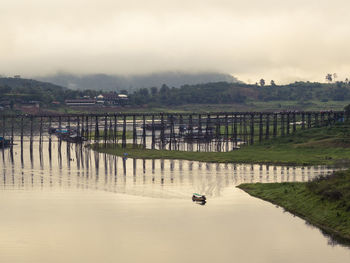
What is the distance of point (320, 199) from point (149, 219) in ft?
Answer: 47.9

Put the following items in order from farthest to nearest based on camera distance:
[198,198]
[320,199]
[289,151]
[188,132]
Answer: [188,132], [289,151], [198,198], [320,199]

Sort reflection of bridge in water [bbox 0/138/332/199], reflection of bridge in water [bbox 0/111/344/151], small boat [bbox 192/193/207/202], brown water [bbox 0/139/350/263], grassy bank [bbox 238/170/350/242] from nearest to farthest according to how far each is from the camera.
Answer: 1. brown water [bbox 0/139/350/263]
2. grassy bank [bbox 238/170/350/242]
3. small boat [bbox 192/193/207/202]
4. reflection of bridge in water [bbox 0/138/332/199]
5. reflection of bridge in water [bbox 0/111/344/151]

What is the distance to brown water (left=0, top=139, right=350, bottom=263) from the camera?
1754 inches

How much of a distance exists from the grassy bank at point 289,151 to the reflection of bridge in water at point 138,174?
166 inches

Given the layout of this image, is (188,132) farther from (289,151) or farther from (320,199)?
(320,199)

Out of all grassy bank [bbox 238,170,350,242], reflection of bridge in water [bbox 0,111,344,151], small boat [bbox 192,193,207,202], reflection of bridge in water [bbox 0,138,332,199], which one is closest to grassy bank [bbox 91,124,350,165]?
reflection of bridge in water [bbox 0,138,332,199]

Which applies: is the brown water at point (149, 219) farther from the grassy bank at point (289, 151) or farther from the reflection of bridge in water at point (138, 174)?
the grassy bank at point (289, 151)

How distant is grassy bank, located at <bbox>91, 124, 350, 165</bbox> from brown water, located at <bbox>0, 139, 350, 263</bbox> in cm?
847

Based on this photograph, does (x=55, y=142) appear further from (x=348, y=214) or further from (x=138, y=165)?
(x=348, y=214)

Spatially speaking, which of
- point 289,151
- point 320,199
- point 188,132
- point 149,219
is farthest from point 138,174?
point 188,132

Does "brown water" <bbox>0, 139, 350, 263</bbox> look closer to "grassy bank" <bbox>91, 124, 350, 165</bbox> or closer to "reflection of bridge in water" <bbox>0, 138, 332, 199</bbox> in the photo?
"reflection of bridge in water" <bbox>0, 138, 332, 199</bbox>

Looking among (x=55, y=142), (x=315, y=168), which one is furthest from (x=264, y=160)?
(x=55, y=142)

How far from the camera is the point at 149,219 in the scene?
179 feet

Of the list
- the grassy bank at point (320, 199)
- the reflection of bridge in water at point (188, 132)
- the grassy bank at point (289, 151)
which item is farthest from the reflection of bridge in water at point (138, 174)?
the reflection of bridge in water at point (188, 132)
